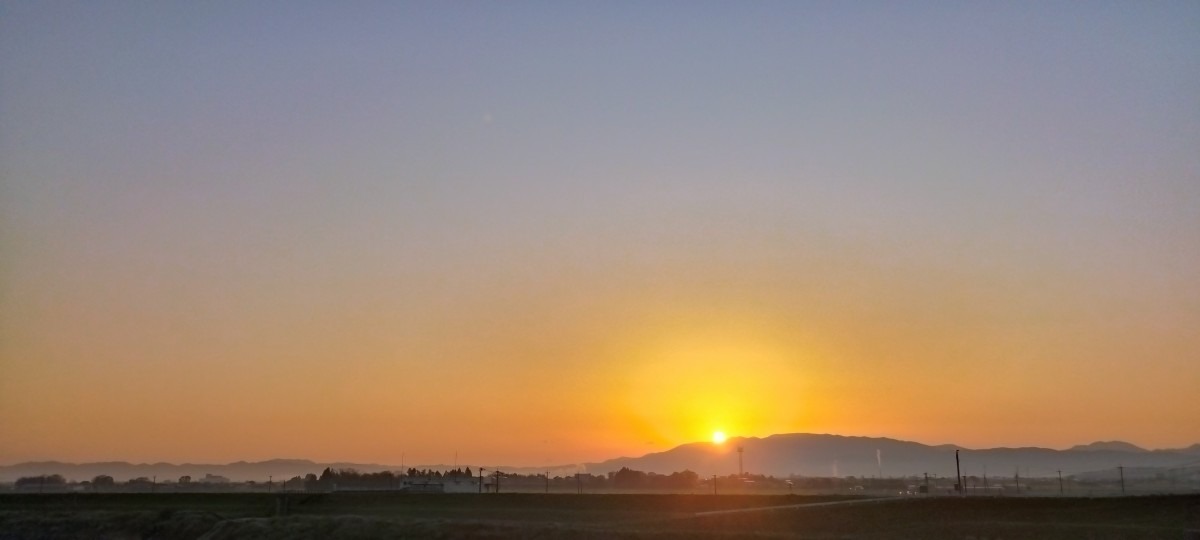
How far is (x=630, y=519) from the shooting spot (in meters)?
44.6

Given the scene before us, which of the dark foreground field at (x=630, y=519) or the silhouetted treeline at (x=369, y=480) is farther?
the silhouetted treeline at (x=369, y=480)

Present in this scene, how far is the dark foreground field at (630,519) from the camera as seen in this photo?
38062 mm

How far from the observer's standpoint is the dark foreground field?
38.1 m

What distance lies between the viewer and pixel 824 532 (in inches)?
1505

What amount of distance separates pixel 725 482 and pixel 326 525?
232ft

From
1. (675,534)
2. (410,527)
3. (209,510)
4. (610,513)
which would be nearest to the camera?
(675,534)

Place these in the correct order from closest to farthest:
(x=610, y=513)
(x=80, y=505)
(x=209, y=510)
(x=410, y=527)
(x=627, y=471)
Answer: (x=410, y=527) → (x=610, y=513) → (x=209, y=510) → (x=80, y=505) → (x=627, y=471)

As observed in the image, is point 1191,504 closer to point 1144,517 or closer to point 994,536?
point 1144,517

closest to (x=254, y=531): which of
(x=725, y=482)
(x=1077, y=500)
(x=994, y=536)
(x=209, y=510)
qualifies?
(x=209, y=510)

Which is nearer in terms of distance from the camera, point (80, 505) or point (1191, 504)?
point (1191, 504)

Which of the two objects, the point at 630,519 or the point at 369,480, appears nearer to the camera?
the point at 630,519

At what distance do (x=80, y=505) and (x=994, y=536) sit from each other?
52045 millimetres

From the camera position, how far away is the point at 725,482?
108375 mm

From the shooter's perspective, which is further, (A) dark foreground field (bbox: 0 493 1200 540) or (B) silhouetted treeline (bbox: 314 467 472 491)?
(B) silhouetted treeline (bbox: 314 467 472 491)
